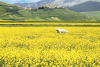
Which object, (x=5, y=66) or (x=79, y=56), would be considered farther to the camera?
(x=79, y=56)

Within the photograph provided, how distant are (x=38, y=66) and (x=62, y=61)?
65.8 inches

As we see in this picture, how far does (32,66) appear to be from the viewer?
6441 millimetres

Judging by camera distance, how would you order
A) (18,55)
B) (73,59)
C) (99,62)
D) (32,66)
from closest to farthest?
(32,66)
(99,62)
(73,59)
(18,55)

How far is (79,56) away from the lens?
788cm

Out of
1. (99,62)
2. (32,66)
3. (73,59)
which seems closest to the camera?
(32,66)

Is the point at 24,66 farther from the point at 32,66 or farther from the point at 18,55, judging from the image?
the point at 18,55

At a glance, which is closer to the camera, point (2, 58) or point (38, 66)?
point (38, 66)

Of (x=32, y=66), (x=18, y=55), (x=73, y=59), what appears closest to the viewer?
(x=32, y=66)

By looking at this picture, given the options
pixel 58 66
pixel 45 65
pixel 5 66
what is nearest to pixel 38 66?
pixel 45 65

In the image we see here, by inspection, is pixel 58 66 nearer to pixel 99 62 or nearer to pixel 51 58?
pixel 51 58

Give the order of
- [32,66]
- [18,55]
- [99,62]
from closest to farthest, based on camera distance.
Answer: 1. [32,66]
2. [99,62]
3. [18,55]

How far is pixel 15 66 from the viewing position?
22.6 feet

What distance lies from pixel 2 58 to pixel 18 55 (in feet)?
4.01

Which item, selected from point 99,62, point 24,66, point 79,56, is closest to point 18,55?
point 24,66
